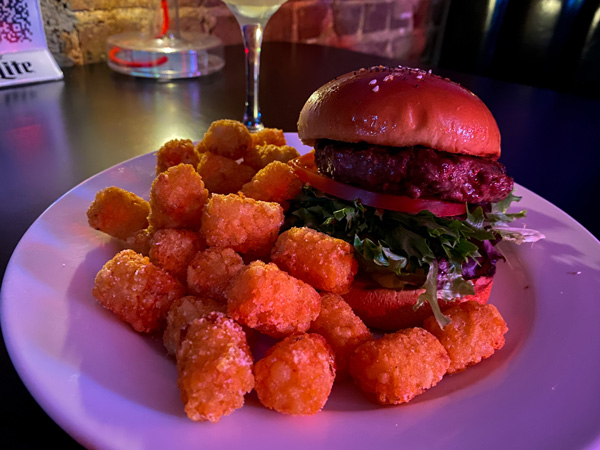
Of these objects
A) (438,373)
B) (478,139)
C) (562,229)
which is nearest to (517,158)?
(562,229)

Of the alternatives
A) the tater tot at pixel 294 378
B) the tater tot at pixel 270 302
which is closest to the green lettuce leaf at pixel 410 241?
the tater tot at pixel 270 302

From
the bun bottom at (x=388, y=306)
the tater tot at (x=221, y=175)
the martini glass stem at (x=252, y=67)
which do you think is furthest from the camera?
the martini glass stem at (x=252, y=67)

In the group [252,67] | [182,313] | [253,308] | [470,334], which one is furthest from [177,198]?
[252,67]

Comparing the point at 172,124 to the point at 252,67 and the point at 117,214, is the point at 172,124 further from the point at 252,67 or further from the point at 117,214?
the point at 117,214

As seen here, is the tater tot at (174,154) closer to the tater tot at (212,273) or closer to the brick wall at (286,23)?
the tater tot at (212,273)

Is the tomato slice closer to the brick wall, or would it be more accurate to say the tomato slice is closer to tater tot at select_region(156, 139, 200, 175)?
tater tot at select_region(156, 139, 200, 175)

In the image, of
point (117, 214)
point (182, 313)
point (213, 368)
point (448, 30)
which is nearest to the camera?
point (213, 368)
